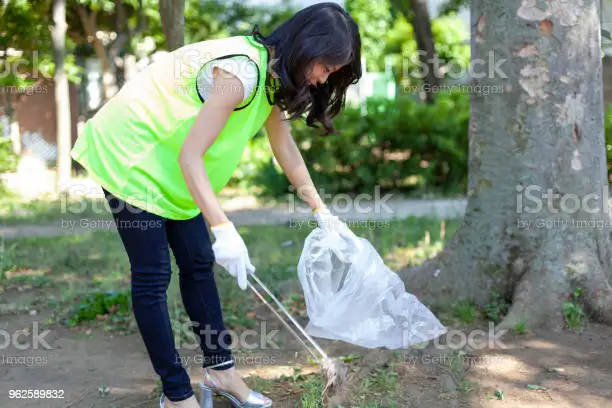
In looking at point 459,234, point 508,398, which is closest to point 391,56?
point 459,234

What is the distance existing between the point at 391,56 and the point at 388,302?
50.8 ft

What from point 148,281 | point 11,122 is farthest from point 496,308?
point 11,122

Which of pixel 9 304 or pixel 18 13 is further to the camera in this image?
pixel 18 13

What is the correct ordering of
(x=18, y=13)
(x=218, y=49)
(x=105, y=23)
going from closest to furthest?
(x=218, y=49), (x=18, y=13), (x=105, y=23)

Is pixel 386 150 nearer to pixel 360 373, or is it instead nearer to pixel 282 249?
pixel 282 249

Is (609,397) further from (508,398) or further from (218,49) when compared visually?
(218,49)

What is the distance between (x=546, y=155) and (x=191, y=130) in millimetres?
1911

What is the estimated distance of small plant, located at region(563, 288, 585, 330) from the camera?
3402 millimetres

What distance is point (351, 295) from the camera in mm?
2785

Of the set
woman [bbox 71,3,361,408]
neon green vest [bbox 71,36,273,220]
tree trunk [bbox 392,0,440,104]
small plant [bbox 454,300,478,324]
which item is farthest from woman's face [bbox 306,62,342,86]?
tree trunk [bbox 392,0,440,104]

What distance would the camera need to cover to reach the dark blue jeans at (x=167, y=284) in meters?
2.44

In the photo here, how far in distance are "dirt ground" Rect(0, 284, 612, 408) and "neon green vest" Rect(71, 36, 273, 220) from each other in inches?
39.6

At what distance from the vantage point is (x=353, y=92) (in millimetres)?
14219

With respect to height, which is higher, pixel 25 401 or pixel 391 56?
pixel 391 56
